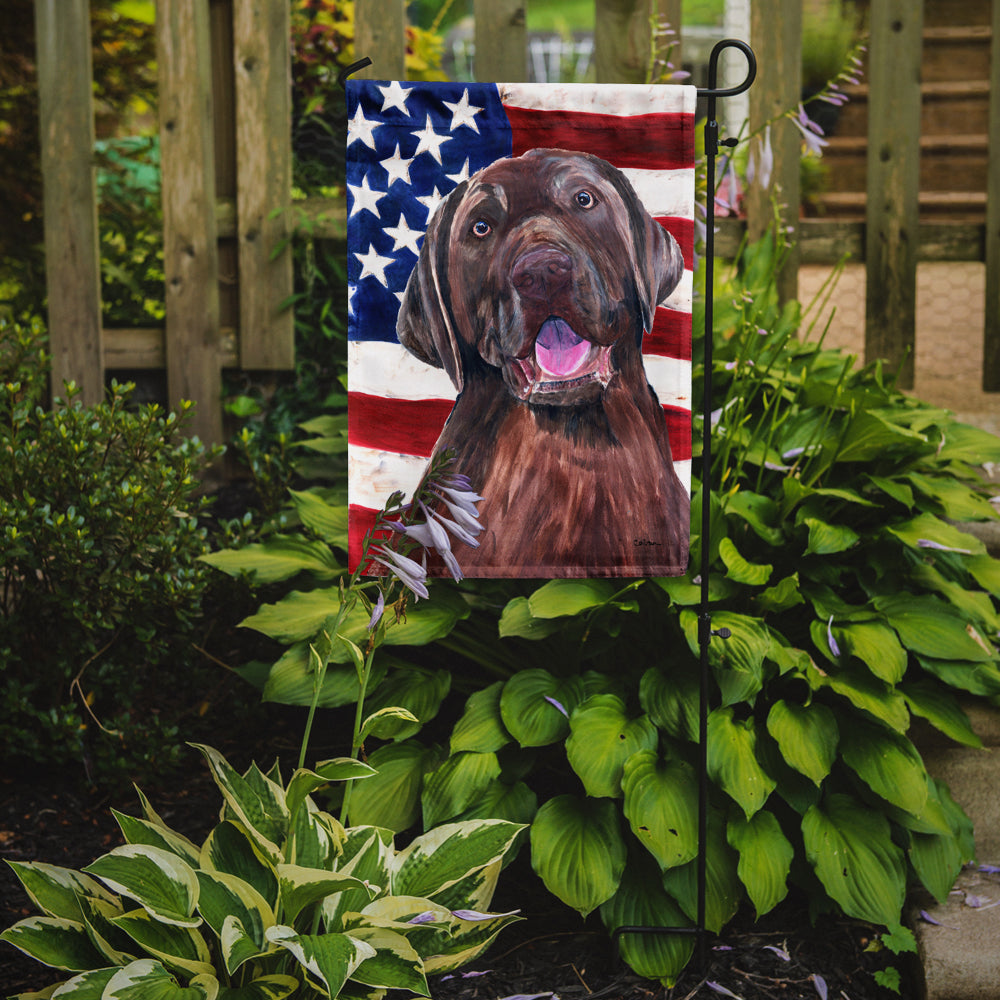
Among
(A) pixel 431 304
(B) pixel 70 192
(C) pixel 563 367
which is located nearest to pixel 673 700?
(C) pixel 563 367

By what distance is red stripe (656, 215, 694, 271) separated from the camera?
1966mm

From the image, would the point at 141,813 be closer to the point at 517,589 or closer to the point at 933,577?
the point at 517,589

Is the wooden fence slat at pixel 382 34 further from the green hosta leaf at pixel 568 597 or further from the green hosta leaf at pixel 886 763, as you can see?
the green hosta leaf at pixel 886 763

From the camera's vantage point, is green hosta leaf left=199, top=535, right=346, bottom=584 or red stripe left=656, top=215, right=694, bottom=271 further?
green hosta leaf left=199, top=535, right=346, bottom=584

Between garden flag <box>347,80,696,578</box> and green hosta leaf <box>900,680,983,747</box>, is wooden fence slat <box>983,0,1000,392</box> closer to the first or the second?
green hosta leaf <box>900,680,983,747</box>

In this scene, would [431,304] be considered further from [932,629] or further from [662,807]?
[932,629]

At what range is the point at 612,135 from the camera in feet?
6.32

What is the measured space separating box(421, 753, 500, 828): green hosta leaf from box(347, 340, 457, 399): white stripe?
2.44ft

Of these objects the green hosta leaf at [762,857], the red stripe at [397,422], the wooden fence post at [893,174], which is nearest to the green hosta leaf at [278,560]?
the red stripe at [397,422]

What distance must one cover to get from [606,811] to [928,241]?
2.59 metres

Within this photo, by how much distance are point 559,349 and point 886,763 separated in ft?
3.52

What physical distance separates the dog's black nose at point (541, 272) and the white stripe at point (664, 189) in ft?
0.63

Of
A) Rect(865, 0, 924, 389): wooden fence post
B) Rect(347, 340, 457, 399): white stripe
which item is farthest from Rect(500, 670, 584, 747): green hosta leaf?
Rect(865, 0, 924, 389): wooden fence post

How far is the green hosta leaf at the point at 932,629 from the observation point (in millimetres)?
2193
